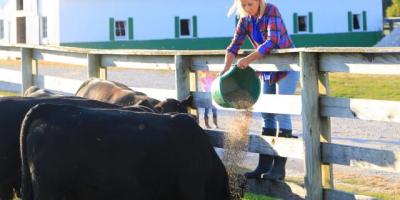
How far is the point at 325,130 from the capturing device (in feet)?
21.1

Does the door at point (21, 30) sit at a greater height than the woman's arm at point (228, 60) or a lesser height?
greater

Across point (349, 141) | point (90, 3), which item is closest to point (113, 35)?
point (90, 3)

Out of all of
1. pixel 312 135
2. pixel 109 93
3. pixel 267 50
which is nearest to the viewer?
pixel 312 135

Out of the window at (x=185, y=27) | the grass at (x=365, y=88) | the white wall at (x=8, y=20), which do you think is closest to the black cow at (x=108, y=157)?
the grass at (x=365, y=88)

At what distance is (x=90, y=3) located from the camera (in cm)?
4125

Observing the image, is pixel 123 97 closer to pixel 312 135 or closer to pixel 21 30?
pixel 312 135

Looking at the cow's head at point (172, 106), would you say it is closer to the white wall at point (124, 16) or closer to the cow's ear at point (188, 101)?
the cow's ear at point (188, 101)

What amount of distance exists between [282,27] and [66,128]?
7.90 feet

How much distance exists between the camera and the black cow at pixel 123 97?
24.1 feet

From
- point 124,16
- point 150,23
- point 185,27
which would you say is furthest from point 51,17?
point 185,27

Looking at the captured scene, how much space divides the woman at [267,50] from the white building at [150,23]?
34364 millimetres

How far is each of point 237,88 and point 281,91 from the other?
1.47 ft

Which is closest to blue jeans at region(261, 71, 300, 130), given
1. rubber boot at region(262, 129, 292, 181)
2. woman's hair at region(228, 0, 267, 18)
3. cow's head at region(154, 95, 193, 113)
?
rubber boot at region(262, 129, 292, 181)

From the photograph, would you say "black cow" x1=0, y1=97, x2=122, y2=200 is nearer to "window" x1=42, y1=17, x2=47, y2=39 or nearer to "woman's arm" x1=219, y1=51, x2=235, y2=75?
"woman's arm" x1=219, y1=51, x2=235, y2=75
